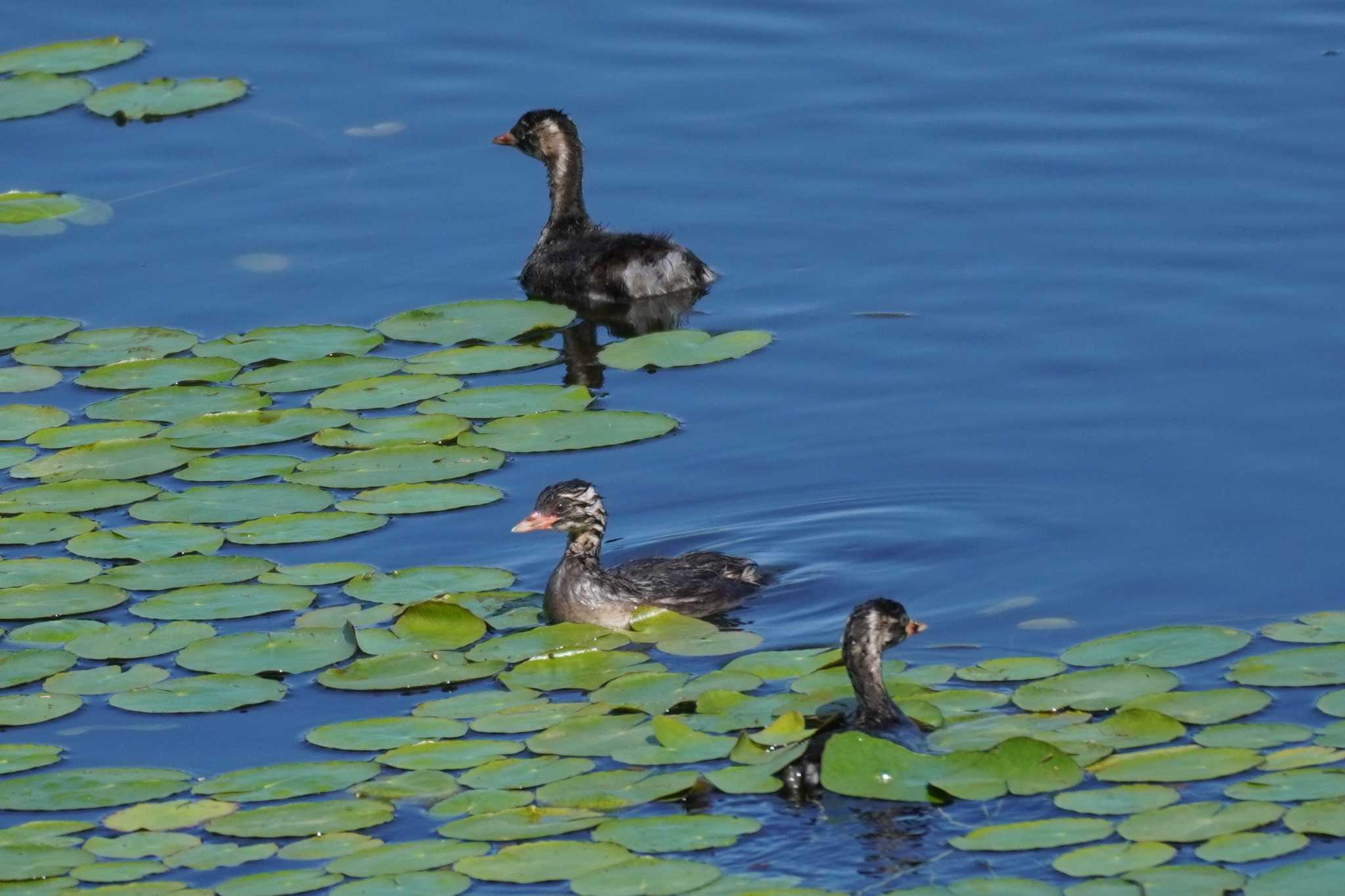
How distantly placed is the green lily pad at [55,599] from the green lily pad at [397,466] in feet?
4.73

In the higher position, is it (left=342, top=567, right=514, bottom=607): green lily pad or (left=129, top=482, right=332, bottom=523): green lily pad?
(left=129, top=482, right=332, bottom=523): green lily pad

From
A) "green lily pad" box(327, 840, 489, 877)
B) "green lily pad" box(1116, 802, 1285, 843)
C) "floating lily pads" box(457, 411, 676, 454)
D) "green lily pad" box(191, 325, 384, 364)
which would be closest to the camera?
"green lily pad" box(1116, 802, 1285, 843)

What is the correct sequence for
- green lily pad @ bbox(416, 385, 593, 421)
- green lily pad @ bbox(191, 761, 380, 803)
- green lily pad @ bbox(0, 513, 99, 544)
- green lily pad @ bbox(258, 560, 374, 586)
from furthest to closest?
green lily pad @ bbox(416, 385, 593, 421) → green lily pad @ bbox(0, 513, 99, 544) → green lily pad @ bbox(258, 560, 374, 586) → green lily pad @ bbox(191, 761, 380, 803)

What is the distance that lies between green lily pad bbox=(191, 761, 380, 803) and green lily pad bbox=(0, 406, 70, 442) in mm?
4171

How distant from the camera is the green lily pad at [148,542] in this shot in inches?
438

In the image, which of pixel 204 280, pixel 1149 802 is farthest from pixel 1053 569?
pixel 204 280

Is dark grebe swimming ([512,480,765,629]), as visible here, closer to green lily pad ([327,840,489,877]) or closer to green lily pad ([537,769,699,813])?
green lily pad ([537,769,699,813])

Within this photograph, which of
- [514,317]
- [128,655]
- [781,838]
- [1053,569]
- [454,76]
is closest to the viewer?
[781,838]

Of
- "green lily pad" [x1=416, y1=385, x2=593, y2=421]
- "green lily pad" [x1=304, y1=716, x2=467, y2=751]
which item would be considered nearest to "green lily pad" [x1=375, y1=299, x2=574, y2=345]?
"green lily pad" [x1=416, y1=385, x2=593, y2=421]

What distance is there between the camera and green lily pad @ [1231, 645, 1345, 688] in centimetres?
923

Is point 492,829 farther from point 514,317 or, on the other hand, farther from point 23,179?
point 23,179

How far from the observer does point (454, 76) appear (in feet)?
59.7

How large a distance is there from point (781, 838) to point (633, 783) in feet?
2.22

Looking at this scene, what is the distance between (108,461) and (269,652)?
250cm
